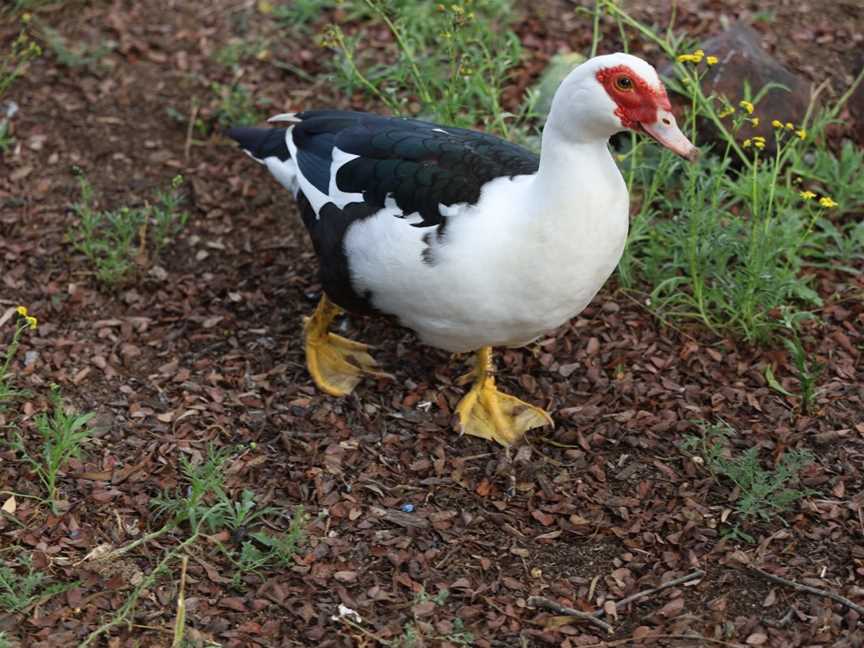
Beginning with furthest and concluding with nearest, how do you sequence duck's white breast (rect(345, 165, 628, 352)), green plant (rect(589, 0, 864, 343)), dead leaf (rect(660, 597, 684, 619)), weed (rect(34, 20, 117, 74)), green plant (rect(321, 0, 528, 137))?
weed (rect(34, 20, 117, 74)), green plant (rect(321, 0, 528, 137)), green plant (rect(589, 0, 864, 343)), duck's white breast (rect(345, 165, 628, 352)), dead leaf (rect(660, 597, 684, 619))

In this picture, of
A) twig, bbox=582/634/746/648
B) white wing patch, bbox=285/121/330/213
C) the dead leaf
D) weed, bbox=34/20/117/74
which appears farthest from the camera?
weed, bbox=34/20/117/74

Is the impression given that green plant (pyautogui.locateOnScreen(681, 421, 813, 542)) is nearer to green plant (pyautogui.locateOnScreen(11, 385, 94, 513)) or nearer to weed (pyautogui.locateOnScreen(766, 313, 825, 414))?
weed (pyautogui.locateOnScreen(766, 313, 825, 414))

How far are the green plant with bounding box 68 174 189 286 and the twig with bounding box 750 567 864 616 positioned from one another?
2.59 m

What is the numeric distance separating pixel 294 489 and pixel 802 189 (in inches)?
102

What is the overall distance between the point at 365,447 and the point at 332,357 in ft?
1.49

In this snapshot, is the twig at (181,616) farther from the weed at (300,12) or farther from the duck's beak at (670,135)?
the weed at (300,12)

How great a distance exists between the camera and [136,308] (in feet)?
15.3

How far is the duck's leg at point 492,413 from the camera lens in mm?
4137

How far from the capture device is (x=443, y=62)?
5738 millimetres

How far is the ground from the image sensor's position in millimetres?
3416

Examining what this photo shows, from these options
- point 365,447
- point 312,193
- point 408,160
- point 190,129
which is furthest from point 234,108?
point 365,447

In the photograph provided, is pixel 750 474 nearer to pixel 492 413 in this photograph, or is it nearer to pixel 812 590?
pixel 812 590

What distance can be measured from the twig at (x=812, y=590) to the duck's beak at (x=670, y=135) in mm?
1234

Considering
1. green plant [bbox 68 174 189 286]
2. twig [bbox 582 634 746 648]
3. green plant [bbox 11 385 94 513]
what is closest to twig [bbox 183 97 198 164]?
green plant [bbox 68 174 189 286]
